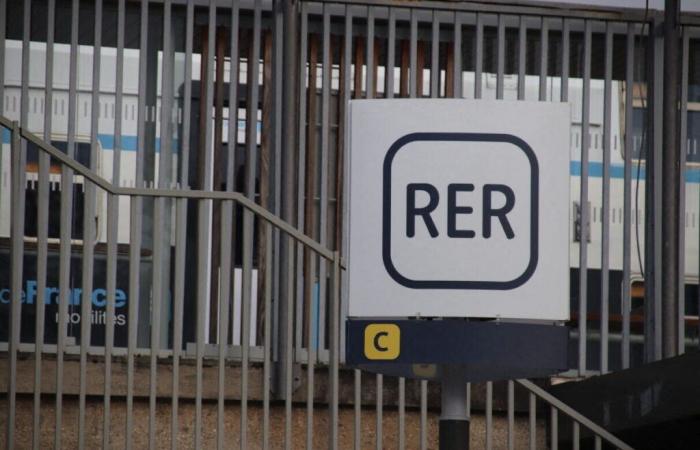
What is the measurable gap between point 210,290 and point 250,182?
0.50 m

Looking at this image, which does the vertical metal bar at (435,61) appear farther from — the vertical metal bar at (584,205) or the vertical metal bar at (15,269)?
the vertical metal bar at (15,269)

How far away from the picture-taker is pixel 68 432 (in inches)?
258

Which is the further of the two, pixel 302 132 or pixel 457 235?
pixel 302 132

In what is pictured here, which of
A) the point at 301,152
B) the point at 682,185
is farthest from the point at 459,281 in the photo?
the point at 682,185

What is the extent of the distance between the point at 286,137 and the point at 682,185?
5.88ft

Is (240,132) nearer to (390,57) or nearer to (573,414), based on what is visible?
(390,57)

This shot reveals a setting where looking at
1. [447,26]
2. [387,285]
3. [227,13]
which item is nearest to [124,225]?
[227,13]

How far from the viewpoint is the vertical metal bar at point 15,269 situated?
19.3 feet

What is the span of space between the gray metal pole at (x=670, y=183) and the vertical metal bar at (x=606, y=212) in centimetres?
25

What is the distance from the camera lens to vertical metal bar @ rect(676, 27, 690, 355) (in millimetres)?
7500

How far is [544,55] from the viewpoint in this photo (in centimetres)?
771

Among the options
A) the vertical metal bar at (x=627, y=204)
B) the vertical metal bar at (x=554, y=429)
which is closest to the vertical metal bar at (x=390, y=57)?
the vertical metal bar at (x=627, y=204)

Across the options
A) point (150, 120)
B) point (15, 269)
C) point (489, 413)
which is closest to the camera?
point (15, 269)

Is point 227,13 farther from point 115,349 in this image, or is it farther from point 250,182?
point 115,349
